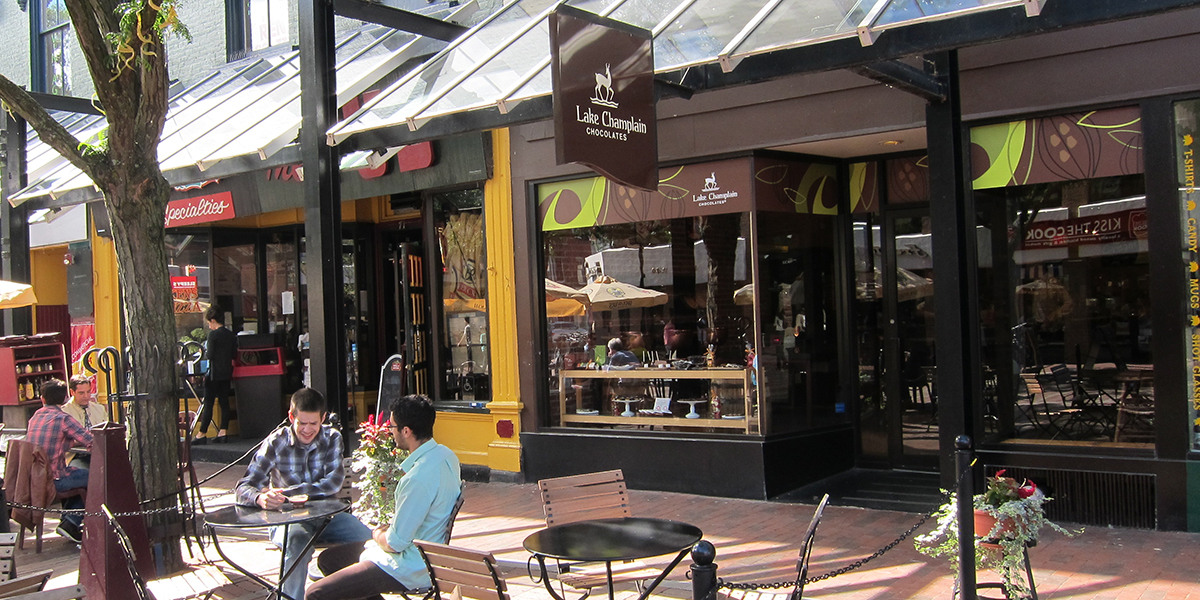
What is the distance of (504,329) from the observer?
9570mm

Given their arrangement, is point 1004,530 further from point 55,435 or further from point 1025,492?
point 55,435

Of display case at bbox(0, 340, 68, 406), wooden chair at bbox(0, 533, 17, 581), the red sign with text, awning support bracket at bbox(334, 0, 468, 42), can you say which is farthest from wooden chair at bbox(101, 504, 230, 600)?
display case at bbox(0, 340, 68, 406)

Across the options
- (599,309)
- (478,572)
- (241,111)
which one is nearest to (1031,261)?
(599,309)

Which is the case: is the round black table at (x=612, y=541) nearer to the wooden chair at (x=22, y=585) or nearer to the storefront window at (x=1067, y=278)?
the wooden chair at (x=22, y=585)

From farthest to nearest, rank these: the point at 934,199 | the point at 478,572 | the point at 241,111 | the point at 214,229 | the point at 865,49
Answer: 1. the point at 214,229
2. the point at 241,111
3. the point at 934,199
4. the point at 865,49
5. the point at 478,572

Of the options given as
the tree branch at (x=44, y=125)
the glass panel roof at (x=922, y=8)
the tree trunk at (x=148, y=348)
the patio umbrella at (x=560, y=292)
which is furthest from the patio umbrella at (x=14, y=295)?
the glass panel roof at (x=922, y=8)

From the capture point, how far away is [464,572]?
3.95 meters

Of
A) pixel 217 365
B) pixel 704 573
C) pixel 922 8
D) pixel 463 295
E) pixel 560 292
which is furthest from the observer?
pixel 217 365

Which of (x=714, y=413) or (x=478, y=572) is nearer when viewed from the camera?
(x=478, y=572)

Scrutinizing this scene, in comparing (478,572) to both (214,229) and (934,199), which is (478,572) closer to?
(934,199)

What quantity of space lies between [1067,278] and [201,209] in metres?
9.57

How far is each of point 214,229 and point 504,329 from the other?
17.6 feet

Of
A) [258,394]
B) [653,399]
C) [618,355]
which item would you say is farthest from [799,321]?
[258,394]

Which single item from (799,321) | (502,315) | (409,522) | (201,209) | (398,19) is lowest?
(409,522)
